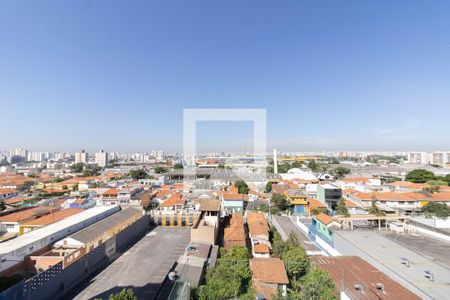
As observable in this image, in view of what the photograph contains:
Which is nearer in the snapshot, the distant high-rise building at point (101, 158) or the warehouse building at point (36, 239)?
the warehouse building at point (36, 239)

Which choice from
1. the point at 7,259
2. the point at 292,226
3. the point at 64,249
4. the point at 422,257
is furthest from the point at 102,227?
the point at 422,257

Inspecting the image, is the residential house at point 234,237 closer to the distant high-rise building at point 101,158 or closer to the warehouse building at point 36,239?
the warehouse building at point 36,239

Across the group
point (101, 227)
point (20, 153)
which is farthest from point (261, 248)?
point (20, 153)

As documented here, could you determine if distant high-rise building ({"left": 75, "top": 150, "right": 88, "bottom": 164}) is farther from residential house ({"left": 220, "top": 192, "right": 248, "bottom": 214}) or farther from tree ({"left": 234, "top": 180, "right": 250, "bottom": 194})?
residential house ({"left": 220, "top": 192, "right": 248, "bottom": 214})

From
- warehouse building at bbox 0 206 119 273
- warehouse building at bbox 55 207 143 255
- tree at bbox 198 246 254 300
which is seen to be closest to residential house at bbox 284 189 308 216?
tree at bbox 198 246 254 300

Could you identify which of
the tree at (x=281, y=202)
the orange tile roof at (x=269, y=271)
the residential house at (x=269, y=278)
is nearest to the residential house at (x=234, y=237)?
the orange tile roof at (x=269, y=271)
